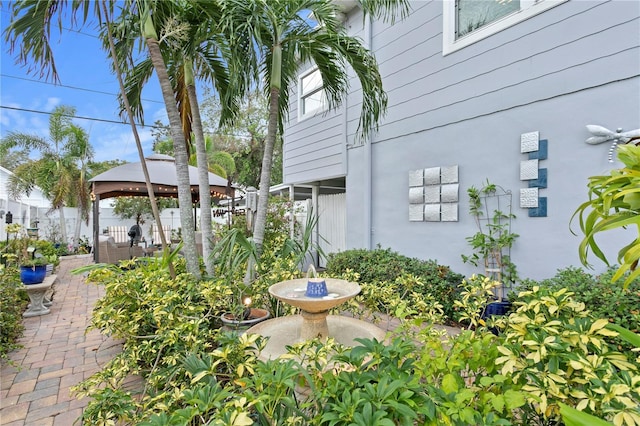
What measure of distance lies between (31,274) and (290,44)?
540 cm

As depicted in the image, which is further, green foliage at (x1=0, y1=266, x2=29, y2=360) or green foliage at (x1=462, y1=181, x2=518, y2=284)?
green foliage at (x1=462, y1=181, x2=518, y2=284)

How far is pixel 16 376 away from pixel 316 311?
313 cm

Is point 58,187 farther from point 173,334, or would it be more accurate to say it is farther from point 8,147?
point 173,334

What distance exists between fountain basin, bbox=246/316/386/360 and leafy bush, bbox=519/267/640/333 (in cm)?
155

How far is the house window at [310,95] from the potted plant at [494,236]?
161 inches

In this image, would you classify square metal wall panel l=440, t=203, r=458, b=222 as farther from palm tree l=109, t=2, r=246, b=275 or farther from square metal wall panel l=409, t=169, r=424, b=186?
palm tree l=109, t=2, r=246, b=275

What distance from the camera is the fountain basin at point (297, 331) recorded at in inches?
94.0

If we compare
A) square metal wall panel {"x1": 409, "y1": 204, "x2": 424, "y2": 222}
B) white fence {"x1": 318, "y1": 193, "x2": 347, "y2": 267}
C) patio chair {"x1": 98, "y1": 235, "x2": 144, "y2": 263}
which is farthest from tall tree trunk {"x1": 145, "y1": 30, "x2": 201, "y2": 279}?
patio chair {"x1": 98, "y1": 235, "x2": 144, "y2": 263}

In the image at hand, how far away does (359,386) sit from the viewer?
132 cm

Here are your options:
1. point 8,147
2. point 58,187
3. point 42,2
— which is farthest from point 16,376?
point 8,147

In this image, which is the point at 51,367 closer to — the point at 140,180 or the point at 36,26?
the point at 36,26

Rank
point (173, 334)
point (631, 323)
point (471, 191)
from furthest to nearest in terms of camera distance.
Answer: point (471, 191), point (631, 323), point (173, 334)

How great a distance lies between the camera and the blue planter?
488cm

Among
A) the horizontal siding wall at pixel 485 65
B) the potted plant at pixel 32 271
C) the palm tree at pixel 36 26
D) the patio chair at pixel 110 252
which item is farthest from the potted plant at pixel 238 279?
the patio chair at pixel 110 252
